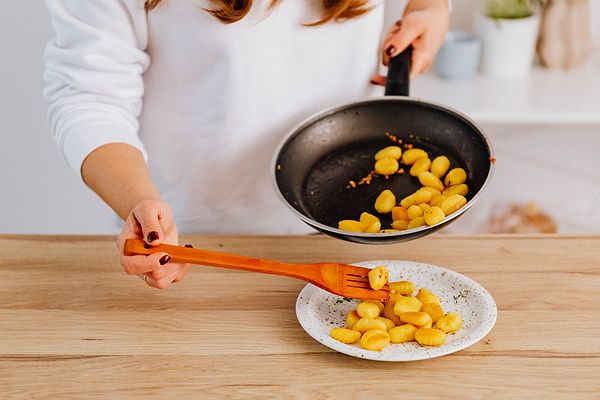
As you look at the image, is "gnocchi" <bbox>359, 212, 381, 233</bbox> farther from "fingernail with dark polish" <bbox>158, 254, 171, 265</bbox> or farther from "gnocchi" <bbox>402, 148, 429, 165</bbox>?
"fingernail with dark polish" <bbox>158, 254, 171, 265</bbox>

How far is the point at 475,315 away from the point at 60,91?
2.12ft

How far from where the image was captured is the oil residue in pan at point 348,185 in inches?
43.9

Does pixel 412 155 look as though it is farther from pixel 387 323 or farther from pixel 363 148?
pixel 387 323

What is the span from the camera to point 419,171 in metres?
1.15

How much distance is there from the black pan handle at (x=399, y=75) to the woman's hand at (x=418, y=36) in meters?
0.01

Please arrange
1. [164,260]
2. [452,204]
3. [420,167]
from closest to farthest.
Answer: [164,260] < [452,204] < [420,167]

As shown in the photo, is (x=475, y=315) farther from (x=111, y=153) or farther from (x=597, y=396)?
(x=111, y=153)

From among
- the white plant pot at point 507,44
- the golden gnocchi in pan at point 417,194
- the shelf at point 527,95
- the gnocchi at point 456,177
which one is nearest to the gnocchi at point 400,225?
the golden gnocchi in pan at point 417,194

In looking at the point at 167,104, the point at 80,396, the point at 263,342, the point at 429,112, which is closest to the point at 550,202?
the point at 429,112

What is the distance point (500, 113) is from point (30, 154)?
117 cm

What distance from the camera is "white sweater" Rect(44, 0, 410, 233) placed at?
111 centimetres

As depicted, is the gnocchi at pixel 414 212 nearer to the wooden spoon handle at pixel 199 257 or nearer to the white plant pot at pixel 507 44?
the wooden spoon handle at pixel 199 257

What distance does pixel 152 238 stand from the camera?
922 millimetres

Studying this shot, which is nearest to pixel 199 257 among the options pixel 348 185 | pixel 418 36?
pixel 348 185
